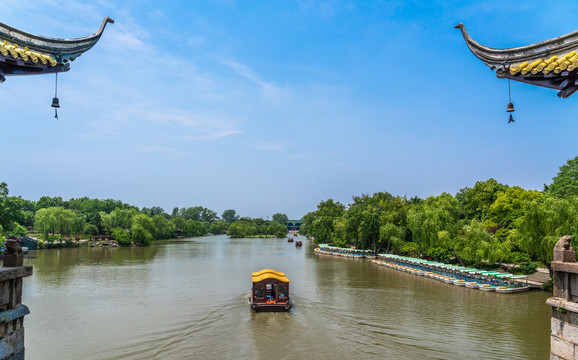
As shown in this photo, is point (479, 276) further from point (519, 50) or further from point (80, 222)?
point (80, 222)

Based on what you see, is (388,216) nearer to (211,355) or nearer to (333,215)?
(333,215)

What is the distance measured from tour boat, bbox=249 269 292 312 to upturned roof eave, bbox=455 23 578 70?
14797mm

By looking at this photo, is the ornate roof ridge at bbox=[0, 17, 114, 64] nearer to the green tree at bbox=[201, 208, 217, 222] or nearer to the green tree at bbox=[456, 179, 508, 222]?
the green tree at bbox=[456, 179, 508, 222]

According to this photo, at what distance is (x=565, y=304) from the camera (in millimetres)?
5961

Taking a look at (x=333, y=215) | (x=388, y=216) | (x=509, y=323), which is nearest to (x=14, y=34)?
(x=509, y=323)

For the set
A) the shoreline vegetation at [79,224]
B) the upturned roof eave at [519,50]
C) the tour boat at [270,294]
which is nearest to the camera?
the upturned roof eave at [519,50]

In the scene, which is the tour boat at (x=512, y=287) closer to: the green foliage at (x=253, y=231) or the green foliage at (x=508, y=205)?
the green foliage at (x=508, y=205)

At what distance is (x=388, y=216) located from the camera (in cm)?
4612

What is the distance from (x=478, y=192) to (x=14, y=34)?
5134 cm

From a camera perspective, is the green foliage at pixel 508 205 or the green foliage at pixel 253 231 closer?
the green foliage at pixel 508 205

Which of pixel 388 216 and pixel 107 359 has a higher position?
pixel 388 216

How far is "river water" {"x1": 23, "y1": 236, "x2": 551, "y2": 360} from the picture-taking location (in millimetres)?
13930

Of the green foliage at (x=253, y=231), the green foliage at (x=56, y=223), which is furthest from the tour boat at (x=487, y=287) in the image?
the green foliage at (x=253, y=231)

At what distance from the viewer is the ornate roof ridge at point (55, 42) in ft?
21.6
